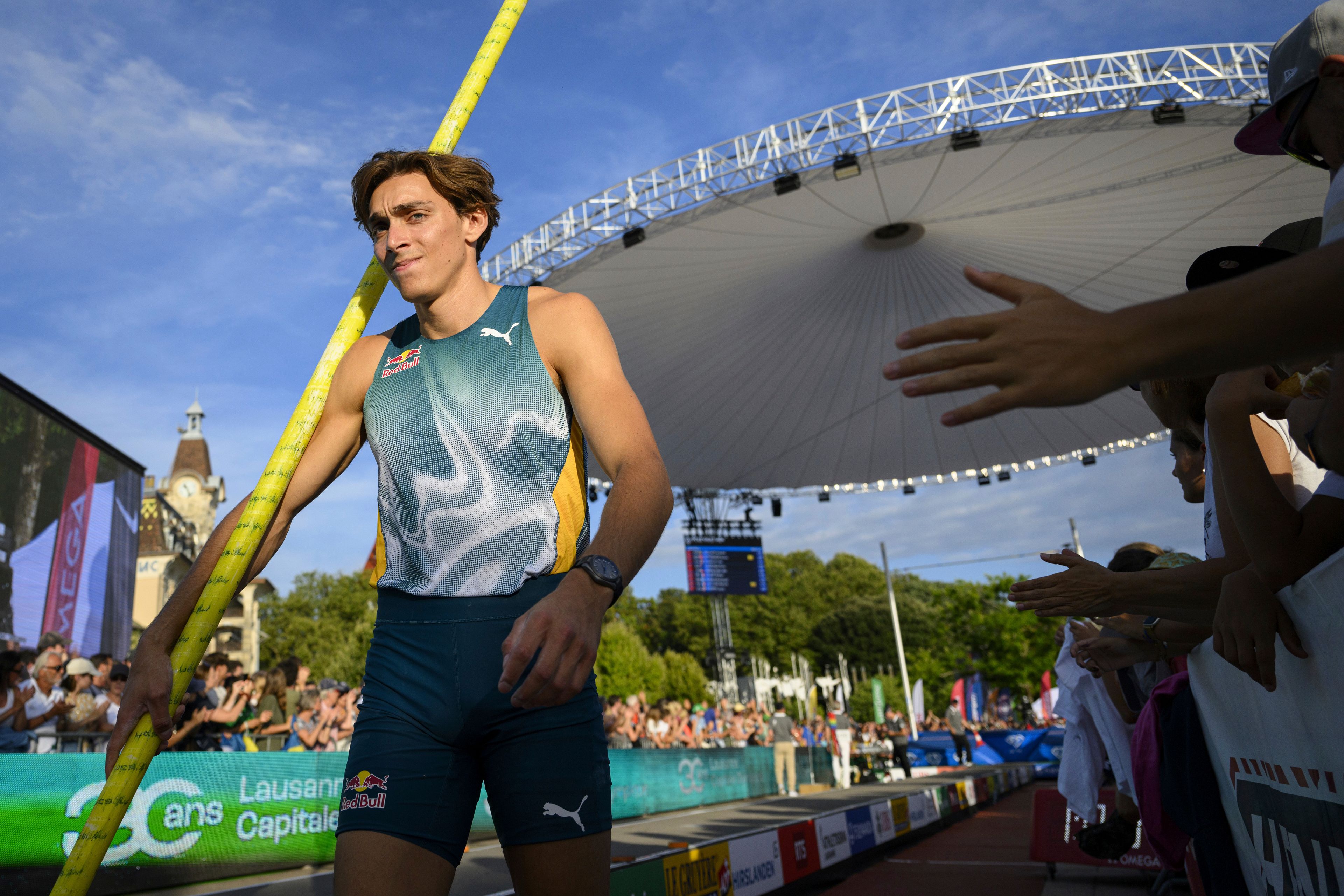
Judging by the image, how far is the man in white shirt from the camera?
7324 millimetres

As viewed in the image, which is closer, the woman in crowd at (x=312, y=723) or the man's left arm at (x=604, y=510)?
the man's left arm at (x=604, y=510)

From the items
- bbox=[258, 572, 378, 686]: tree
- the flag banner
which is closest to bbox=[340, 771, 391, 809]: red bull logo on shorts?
the flag banner

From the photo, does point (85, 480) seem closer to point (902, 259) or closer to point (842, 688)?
point (902, 259)

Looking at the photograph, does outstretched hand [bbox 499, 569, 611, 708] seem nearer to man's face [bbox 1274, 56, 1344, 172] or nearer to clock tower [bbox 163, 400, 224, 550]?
man's face [bbox 1274, 56, 1344, 172]

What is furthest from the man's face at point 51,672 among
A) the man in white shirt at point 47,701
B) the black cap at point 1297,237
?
the black cap at point 1297,237

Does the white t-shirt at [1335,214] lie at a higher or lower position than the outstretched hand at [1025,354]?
higher

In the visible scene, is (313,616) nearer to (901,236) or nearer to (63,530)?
(63,530)

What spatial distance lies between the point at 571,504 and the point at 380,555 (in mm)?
479

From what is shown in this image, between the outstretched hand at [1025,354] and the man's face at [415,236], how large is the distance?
134cm

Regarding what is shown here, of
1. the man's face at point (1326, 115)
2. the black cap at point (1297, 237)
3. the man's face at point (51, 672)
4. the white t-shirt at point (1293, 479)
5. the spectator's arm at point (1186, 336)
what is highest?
the black cap at point (1297, 237)

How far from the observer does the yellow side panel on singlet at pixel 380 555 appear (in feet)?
6.63

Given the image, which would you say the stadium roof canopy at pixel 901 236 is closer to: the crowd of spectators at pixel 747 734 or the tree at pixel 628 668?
the crowd of spectators at pixel 747 734

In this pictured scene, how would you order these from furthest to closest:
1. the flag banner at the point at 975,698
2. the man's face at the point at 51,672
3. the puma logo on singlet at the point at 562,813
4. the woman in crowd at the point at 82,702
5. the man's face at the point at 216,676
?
the flag banner at the point at 975,698, the man's face at the point at 216,676, the woman in crowd at the point at 82,702, the man's face at the point at 51,672, the puma logo on singlet at the point at 562,813

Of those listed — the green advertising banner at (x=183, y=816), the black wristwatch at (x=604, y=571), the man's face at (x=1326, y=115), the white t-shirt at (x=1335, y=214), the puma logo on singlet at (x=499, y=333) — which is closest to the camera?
the black wristwatch at (x=604, y=571)
